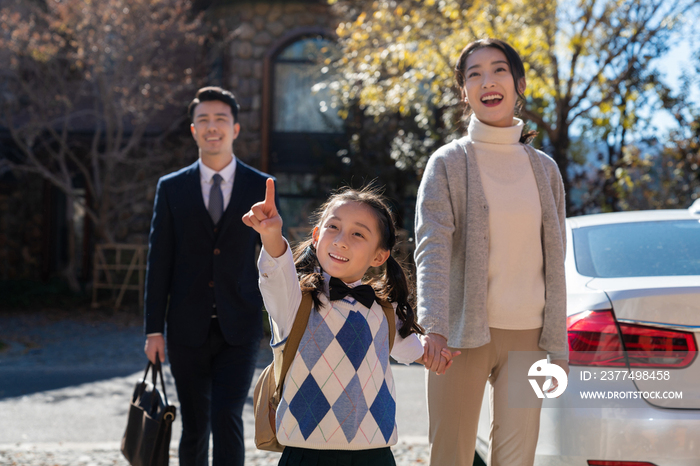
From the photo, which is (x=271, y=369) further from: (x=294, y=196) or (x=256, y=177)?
(x=294, y=196)

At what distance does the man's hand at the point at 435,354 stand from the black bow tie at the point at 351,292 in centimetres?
26

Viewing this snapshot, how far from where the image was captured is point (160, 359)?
3.37 meters

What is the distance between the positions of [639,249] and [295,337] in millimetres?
1920

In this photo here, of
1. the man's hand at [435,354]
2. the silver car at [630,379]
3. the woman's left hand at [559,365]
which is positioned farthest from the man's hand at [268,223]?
the silver car at [630,379]

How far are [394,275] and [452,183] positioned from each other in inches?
17.8

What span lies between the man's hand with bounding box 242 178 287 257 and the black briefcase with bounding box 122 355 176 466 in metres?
1.41

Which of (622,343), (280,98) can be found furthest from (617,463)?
(280,98)

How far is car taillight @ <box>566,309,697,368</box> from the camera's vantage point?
2537 millimetres

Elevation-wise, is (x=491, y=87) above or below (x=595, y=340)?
above

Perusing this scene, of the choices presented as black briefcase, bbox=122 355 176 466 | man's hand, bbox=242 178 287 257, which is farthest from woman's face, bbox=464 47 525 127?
black briefcase, bbox=122 355 176 466

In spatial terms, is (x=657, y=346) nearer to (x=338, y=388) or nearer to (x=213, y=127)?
(x=338, y=388)

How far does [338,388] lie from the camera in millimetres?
2074

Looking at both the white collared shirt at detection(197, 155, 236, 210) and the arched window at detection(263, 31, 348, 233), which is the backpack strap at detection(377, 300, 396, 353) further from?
the arched window at detection(263, 31, 348, 233)

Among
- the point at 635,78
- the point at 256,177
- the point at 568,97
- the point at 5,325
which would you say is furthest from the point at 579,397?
the point at 5,325
